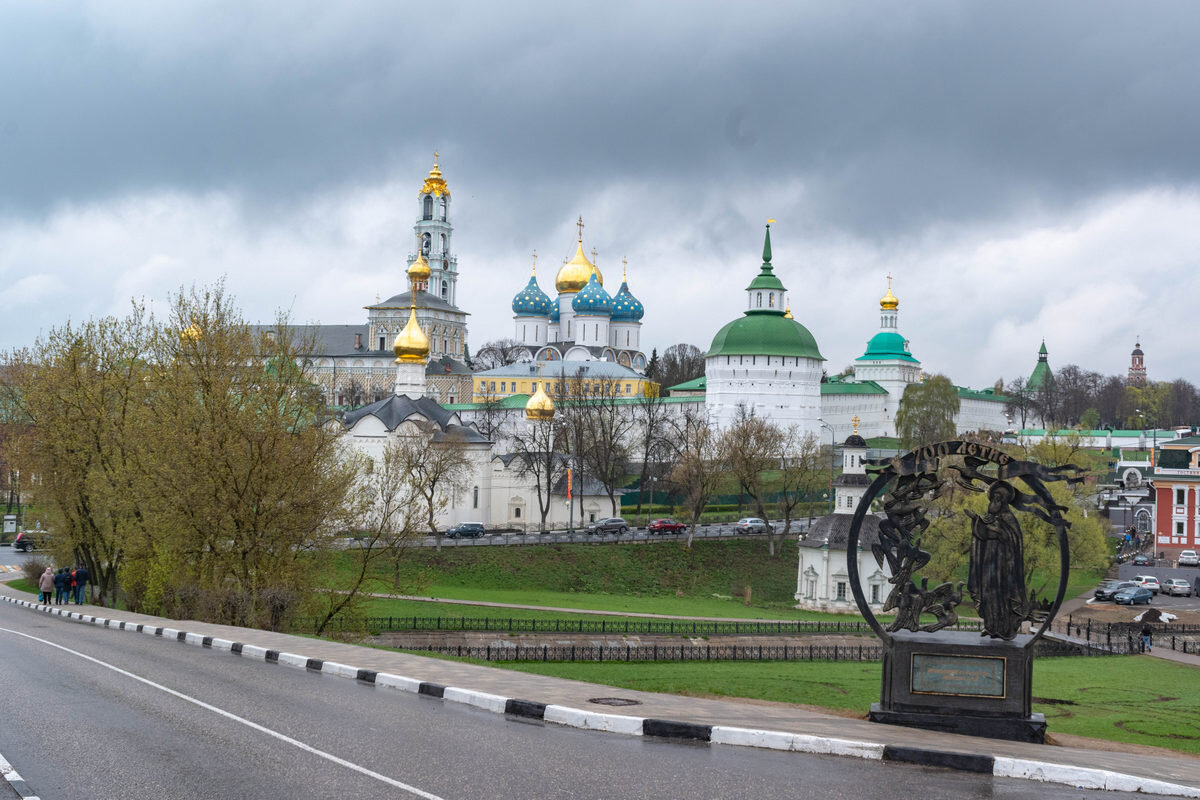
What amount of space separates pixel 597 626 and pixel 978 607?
2150cm

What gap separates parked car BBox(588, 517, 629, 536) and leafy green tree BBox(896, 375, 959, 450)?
3644 cm

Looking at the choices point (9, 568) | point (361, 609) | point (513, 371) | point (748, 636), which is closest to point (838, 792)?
point (361, 609)

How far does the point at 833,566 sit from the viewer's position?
155 ft

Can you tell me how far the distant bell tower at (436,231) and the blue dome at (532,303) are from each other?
1123 centimetres

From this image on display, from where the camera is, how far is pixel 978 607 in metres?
12.4

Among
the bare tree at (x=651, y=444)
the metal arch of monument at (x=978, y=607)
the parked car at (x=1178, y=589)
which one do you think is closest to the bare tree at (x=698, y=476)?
the bare tree at (x=651, y=444)

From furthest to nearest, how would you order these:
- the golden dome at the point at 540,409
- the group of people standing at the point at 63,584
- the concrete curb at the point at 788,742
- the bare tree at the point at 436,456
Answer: the golden dome at the point at 540,409 → the bare tree at the point at 436,456 → the group of people standing at the point at 63,584 → the concrete curb at the point at 788,742

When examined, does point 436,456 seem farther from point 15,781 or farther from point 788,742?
point 15,781

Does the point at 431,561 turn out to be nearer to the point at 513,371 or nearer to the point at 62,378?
the point at 62,378

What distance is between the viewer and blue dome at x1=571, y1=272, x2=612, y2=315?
354ft

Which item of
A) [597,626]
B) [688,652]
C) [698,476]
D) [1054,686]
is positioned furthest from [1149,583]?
[1054,686]

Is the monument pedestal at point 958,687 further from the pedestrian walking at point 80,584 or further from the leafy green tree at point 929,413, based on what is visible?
the leafy green tree at point 929,413

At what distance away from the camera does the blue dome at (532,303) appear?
11369 cm

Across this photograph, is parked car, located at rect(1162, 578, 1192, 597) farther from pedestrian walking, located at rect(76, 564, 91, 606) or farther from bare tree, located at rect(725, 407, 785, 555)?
pedestrian walking, located at rect(76, 564, 91, 606)
